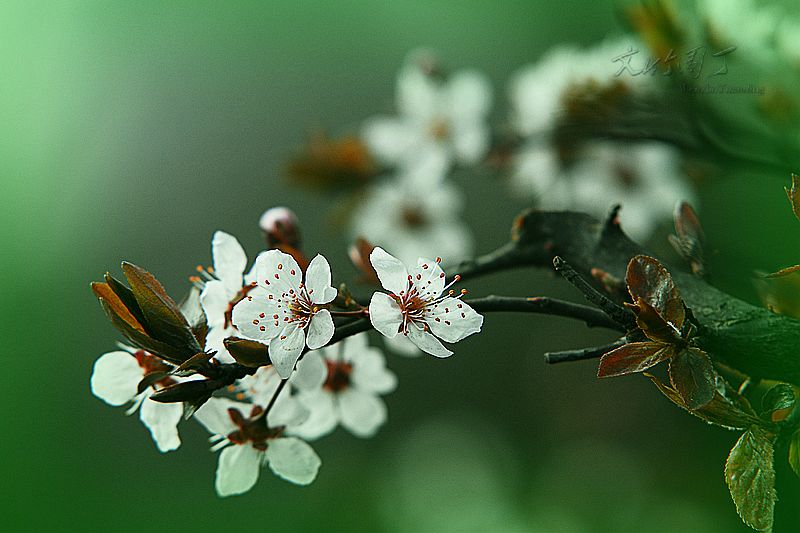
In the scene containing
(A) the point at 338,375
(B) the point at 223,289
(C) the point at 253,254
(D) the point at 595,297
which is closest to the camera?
(D) the point at 595,297

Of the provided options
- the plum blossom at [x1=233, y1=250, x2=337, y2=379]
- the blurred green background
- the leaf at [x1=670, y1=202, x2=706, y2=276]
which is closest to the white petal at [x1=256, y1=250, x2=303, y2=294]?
the plum blossom at [x1=233, y1=250, x2=337, y2=379]

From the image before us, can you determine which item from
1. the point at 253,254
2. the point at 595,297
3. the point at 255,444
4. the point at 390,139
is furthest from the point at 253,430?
the point at 253,254

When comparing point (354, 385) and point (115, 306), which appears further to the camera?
point (354, 385)

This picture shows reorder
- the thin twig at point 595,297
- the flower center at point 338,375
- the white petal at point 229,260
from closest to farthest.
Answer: the thin twig at point 595,297, the white petal at point 229,260, the flower center at point 338,375

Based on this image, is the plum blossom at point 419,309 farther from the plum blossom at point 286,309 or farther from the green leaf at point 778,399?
the green leaf at point 778,399

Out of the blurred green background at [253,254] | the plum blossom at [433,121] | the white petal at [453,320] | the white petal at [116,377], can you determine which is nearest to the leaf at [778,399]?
the white petal at [453,320]

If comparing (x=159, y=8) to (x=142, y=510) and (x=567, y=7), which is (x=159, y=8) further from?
(x=142, y=510)

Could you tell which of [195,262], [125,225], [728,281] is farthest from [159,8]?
[728,281]

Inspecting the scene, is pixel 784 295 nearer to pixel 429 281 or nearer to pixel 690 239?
pixel 690 239
